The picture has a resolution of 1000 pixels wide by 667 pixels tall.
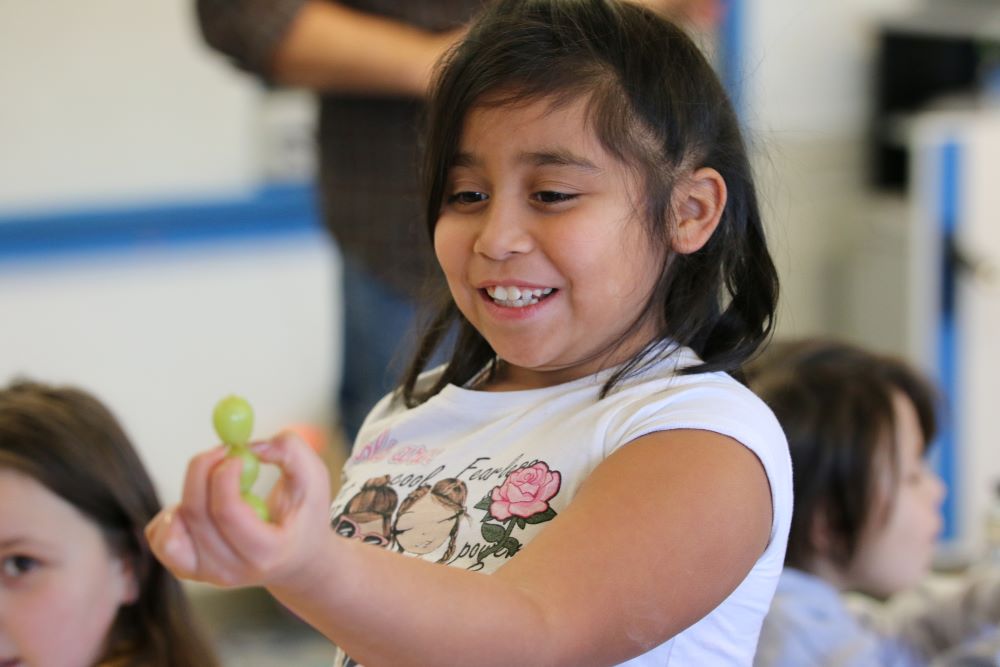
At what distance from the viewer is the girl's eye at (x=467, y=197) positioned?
86 centimetres

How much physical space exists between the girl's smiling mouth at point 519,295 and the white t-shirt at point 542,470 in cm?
7

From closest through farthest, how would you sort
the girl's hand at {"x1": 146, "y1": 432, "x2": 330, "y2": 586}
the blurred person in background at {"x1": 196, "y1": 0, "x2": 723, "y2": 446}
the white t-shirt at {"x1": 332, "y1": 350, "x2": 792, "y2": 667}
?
the girl's hand at {"x1": 146, "y1": 432, "x2": 330, "y2": 586} < the white t-shirt at {"x1": 332, "y1": 350, "x2": 792, "y2": 667} < the blurred person in background at {"x1": 196, "y1": 0, "x2": 723, "y2": 446}

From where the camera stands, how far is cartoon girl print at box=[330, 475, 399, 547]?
0.88 m

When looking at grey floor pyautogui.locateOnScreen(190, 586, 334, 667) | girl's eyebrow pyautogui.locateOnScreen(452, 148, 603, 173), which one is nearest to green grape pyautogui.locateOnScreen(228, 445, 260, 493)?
girl's eyebrow pyautogui.locateOnScreen(452, 148, 603, 173)

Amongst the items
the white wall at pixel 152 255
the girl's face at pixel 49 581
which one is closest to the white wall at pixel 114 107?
the white wall at pixel 152 255

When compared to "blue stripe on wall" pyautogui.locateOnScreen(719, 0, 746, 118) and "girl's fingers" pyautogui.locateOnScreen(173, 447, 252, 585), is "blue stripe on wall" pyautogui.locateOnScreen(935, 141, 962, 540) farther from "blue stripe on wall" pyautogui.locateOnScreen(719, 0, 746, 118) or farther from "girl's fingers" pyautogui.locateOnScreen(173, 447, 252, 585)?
"girl's fingers" pyautogui.locateOnScreen(173, 447, 252, 585)

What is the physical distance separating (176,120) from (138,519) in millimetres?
1946

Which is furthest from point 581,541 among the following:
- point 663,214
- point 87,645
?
point 87,645

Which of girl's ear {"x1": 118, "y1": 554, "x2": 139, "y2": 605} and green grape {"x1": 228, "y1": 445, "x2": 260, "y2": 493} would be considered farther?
girl's ear {"x1": 118, "y1": 554, "x2": 139, "y2": 605}

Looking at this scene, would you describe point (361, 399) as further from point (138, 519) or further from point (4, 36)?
point (4, 36)

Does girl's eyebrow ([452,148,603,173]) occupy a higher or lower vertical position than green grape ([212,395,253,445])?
higher

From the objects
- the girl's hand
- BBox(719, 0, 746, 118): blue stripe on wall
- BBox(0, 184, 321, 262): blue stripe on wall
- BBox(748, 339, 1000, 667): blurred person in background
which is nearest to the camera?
the girl's hand

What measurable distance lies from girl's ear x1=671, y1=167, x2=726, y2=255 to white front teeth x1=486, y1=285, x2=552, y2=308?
0.32ft

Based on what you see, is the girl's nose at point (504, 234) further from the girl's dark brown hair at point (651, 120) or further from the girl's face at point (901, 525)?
the girl's face at point (901, 525)
